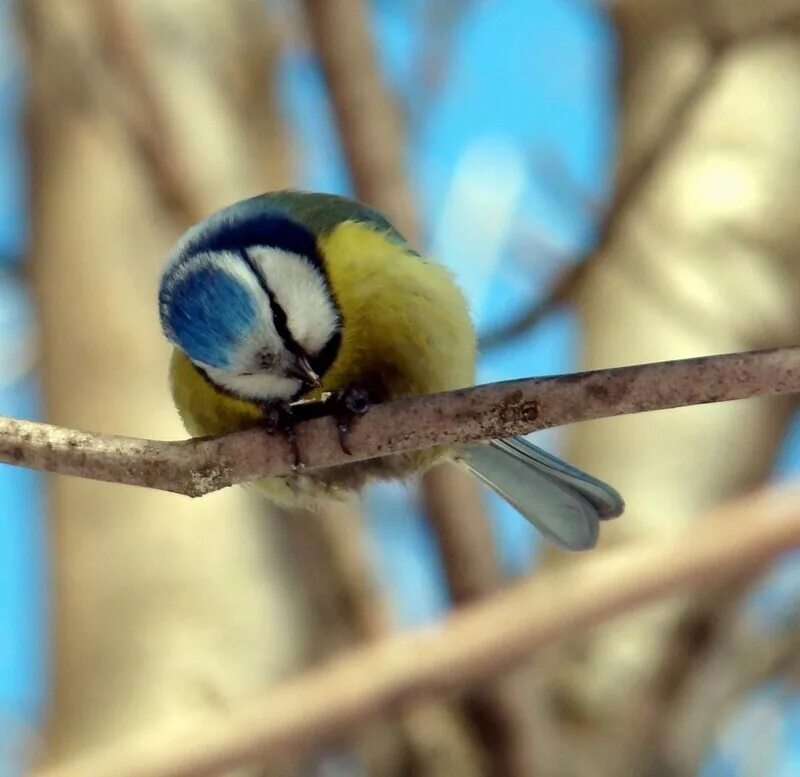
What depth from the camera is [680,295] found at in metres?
1.56

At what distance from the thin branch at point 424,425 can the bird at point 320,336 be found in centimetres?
2

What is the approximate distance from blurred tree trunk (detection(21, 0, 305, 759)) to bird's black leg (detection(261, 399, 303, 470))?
2.00ft

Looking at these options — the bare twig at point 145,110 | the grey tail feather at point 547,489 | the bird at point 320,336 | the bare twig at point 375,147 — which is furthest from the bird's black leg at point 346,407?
the bare twig at point 145,110

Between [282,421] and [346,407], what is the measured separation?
48 millimetres

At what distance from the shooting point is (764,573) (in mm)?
1256

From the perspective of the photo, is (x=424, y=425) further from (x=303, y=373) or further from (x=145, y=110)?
(x=145, y=110)

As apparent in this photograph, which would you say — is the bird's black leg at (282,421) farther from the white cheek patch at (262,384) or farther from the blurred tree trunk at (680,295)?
the blurred tree trunk at (680,295)

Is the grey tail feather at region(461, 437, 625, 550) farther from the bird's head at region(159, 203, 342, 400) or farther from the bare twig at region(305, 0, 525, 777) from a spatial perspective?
the bird's head at region(159, 203, 342, 400)

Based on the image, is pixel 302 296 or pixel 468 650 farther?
pixel 468 650

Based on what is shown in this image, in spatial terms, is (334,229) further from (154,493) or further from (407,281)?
(154,493)

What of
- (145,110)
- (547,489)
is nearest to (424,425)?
(547,489)

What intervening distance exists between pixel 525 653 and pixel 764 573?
13.9 inches

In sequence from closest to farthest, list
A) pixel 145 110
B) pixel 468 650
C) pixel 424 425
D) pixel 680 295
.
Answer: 1. pixel 424 425
2. pixel 468 650
3. pixel 145 110
4. pixel 680 295

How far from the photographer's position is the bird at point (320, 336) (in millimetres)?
743
